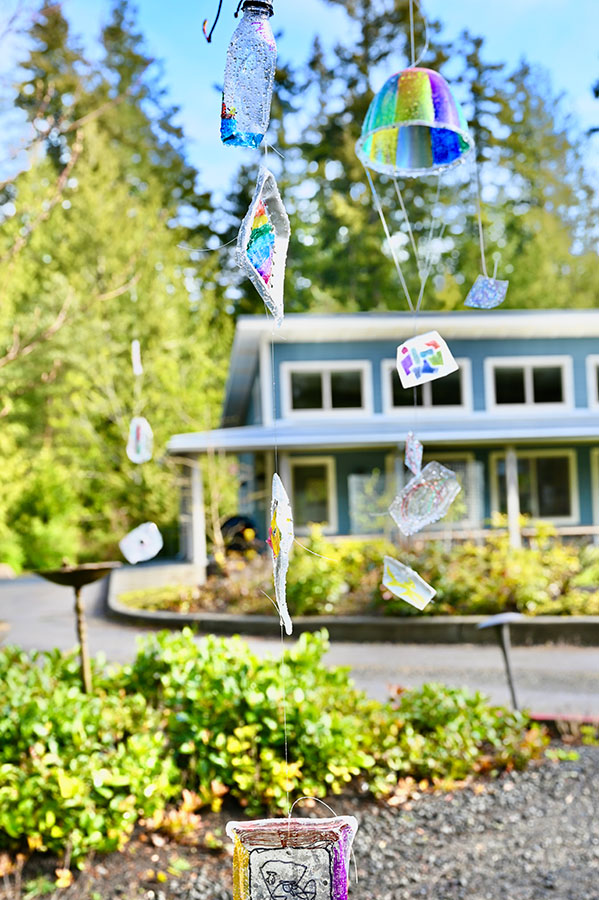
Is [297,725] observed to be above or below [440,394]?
below

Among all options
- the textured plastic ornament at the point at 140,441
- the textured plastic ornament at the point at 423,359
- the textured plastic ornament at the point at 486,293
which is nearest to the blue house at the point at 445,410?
the textured plastic ornament at the point at 140,441

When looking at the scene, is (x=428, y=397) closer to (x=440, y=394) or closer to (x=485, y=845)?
(x=440, y=394)

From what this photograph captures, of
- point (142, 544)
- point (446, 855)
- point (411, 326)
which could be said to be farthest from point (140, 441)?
point (411, 326)

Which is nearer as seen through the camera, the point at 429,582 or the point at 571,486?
the point at 429,582

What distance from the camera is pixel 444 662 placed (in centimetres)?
869

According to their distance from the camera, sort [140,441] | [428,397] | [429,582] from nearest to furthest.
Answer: [140,441] < [429,582] < [428,397]

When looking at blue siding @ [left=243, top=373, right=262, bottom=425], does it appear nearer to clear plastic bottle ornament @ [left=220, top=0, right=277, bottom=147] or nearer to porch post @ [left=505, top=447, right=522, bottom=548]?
porch post @ [left=505, top=447, right=522, bottom=548]

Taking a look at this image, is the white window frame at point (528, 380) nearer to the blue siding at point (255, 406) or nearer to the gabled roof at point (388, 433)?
the gabled roof at point (388, 433)

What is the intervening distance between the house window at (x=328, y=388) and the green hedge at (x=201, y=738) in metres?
12.9

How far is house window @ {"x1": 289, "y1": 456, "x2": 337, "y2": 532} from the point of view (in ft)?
59.3

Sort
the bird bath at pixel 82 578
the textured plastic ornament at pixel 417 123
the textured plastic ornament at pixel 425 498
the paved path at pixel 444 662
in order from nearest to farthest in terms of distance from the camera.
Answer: the textured plastic ornament at pixel 425 498
the textured plastic ornament at pixel 417 123
the bird bath at pixel 82 578
the paved path at pixel 444 662

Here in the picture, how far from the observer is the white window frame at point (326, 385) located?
1738cm

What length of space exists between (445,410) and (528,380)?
1.96m

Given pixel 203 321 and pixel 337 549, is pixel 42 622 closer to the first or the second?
pixel 337 549
